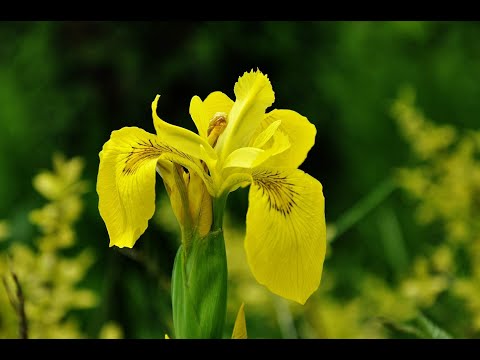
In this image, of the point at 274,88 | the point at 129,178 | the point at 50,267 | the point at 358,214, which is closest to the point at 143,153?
the point at 129,178

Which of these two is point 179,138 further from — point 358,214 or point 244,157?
point 358,214

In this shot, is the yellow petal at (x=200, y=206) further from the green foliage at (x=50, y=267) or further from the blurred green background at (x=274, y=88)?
the blurred green background at (x=274, y=88)

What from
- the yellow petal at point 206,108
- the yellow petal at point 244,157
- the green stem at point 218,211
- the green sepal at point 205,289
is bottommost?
the green sepal at point 205,289

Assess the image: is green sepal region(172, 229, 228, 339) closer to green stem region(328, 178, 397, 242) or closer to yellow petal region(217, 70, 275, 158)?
yellow petal region(217, 70, 275, 158)

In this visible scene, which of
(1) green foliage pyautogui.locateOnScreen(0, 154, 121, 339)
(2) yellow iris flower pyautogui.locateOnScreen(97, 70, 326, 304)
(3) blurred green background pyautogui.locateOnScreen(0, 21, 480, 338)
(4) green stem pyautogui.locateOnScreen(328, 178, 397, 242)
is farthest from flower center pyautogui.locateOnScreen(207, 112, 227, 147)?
(3) blurred green background pyautogui.locateOnScreen(0, 21, 480, 338)

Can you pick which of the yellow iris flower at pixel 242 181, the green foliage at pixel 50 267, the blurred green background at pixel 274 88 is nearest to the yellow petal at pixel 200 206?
the yellow iris flower at pixel 242 181
